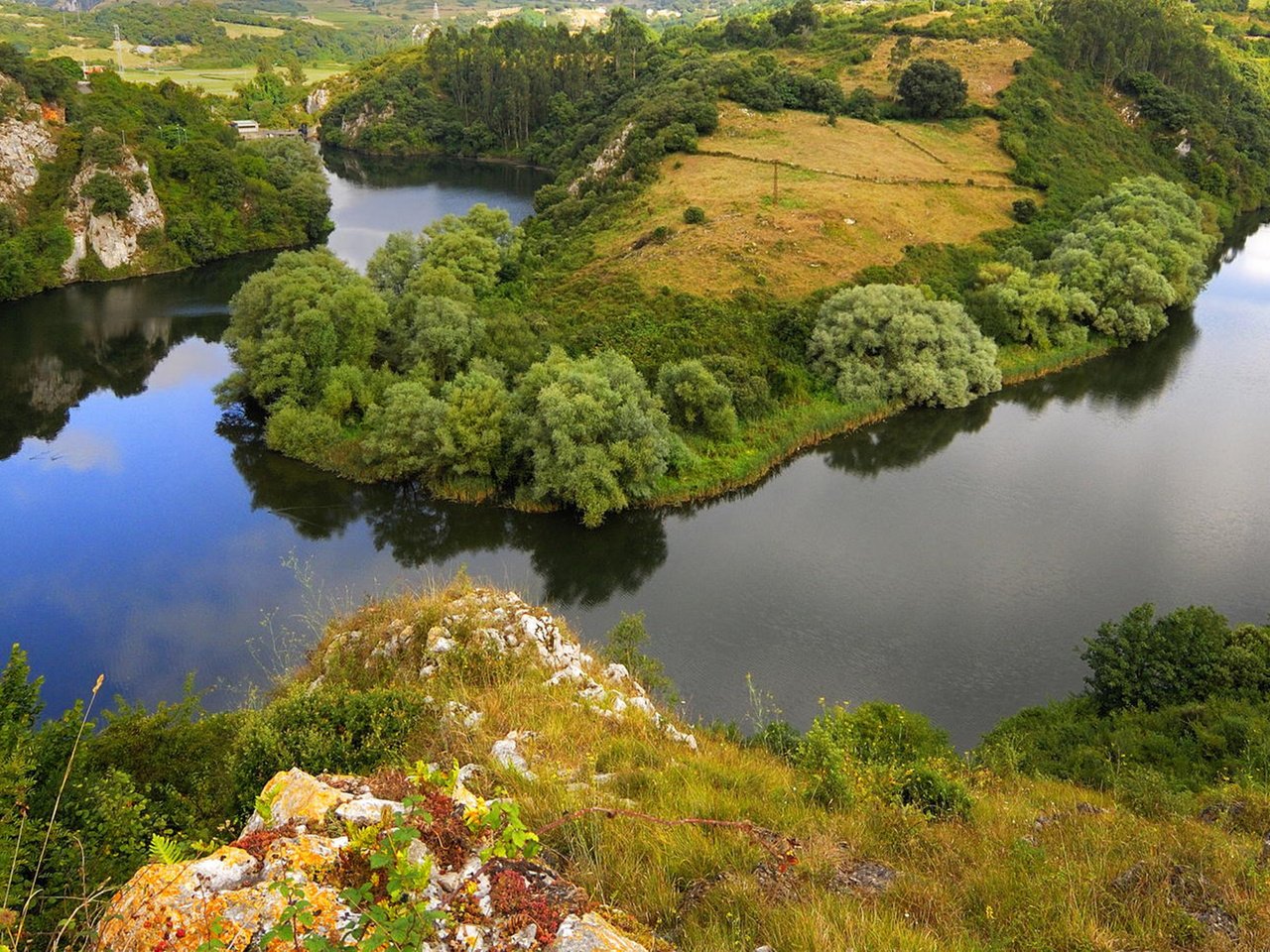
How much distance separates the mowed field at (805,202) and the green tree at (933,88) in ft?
7.02

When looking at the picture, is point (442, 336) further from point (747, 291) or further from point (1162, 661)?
point (1162, 661)

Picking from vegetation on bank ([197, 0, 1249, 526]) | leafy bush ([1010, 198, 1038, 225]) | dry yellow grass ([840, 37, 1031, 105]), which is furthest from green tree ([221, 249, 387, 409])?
dry yellow grass ([840, 37, 1031, 105])

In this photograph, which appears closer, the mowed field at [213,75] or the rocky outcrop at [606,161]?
the rocky outcrop at [606,161]

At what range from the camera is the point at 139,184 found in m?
56.8

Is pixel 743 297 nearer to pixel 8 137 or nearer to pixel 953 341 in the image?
pixel 953 341

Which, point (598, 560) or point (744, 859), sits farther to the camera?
point (598, 560)

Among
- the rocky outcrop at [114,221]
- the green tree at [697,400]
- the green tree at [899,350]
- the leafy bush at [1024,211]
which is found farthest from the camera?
the leafy bush at [1024,211]

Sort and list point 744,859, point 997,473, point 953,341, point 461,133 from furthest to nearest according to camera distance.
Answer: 1. point 461,133
2. point 953,341
3. point 997,473
4. point 744,859

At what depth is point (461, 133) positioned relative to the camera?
98688 millimetres

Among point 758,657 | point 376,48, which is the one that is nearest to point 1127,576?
point 758,657

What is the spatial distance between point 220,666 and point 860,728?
17.3 m

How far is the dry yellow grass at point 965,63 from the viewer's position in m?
69.9

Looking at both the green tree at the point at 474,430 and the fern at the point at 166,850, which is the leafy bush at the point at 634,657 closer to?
the green tree at the point at 474,430

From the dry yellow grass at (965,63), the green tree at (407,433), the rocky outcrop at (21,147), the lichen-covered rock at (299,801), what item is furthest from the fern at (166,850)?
the dry yellow grass at (965,63)
